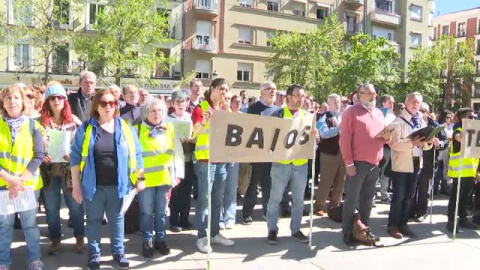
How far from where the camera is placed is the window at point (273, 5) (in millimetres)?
37688

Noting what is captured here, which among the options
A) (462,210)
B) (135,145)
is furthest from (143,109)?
(462,210)

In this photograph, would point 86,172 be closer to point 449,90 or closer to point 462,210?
point 462,210

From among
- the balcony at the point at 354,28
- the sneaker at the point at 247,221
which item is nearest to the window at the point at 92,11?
the balcony at the point at 354,28

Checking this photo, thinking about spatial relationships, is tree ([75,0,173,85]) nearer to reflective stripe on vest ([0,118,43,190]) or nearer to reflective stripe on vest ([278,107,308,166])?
reflective stripe on vest ([278,107,308,166])

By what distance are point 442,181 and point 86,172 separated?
8.58 metres

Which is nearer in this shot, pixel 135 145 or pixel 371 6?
pixel 135 145

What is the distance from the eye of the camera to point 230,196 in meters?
6.57

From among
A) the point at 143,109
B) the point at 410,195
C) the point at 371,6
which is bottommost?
the point at 410,195

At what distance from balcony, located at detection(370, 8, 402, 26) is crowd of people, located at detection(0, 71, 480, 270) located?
39571 mm

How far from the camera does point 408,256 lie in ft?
18.6

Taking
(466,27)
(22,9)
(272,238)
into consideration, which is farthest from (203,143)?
(466,27)

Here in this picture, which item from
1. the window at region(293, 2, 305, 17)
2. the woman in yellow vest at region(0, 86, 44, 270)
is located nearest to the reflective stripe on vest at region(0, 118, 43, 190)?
the woman in yellow vest at region(0, 86, 44, 270)

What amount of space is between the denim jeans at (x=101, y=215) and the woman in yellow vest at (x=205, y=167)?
1.08 m

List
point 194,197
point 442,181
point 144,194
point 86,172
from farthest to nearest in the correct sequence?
point 442,181 → point 194,197 → point 144,194 → point 86,172
